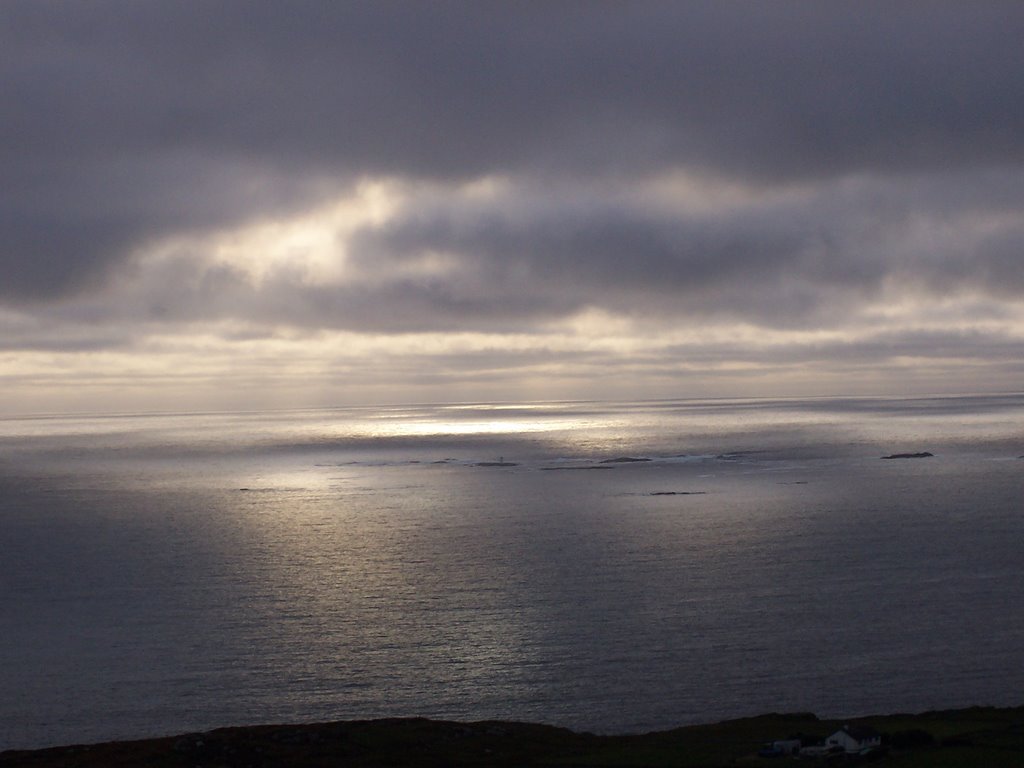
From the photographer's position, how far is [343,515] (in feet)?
418

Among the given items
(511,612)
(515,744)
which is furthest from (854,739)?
(511,612)

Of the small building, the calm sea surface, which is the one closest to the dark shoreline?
the small building

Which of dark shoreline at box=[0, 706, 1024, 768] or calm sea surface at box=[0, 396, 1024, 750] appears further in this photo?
calm sea surface at box=[0, 396, 1024, 750]

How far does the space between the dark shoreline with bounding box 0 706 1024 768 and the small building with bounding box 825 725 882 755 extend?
594 mm

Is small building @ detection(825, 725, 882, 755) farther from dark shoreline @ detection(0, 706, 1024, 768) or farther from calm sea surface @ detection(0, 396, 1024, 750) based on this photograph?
calm sea surface @ detection(0, 396, 1024, 750)

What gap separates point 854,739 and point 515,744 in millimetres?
14688

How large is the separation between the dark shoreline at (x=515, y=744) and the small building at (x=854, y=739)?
594 mm

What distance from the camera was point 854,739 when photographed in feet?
135

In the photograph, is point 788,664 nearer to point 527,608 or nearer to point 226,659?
point 527,608

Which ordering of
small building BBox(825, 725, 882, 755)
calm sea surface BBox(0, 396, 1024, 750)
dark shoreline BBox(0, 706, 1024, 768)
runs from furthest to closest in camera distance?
calm sea surface BBox(0, 396, 1024, 750)
dark shoreline BBox(0, 706, 1024, 768)
small building BBox(825, 725, 882, 755)

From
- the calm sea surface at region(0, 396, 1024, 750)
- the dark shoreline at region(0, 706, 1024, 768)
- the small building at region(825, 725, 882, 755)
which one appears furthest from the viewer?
the calm sea surface at region(0, 396, 1024, 750)

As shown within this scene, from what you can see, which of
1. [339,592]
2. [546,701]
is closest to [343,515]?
[339,592]

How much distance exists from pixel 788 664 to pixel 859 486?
328 ft

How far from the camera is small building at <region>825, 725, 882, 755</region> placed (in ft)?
134
